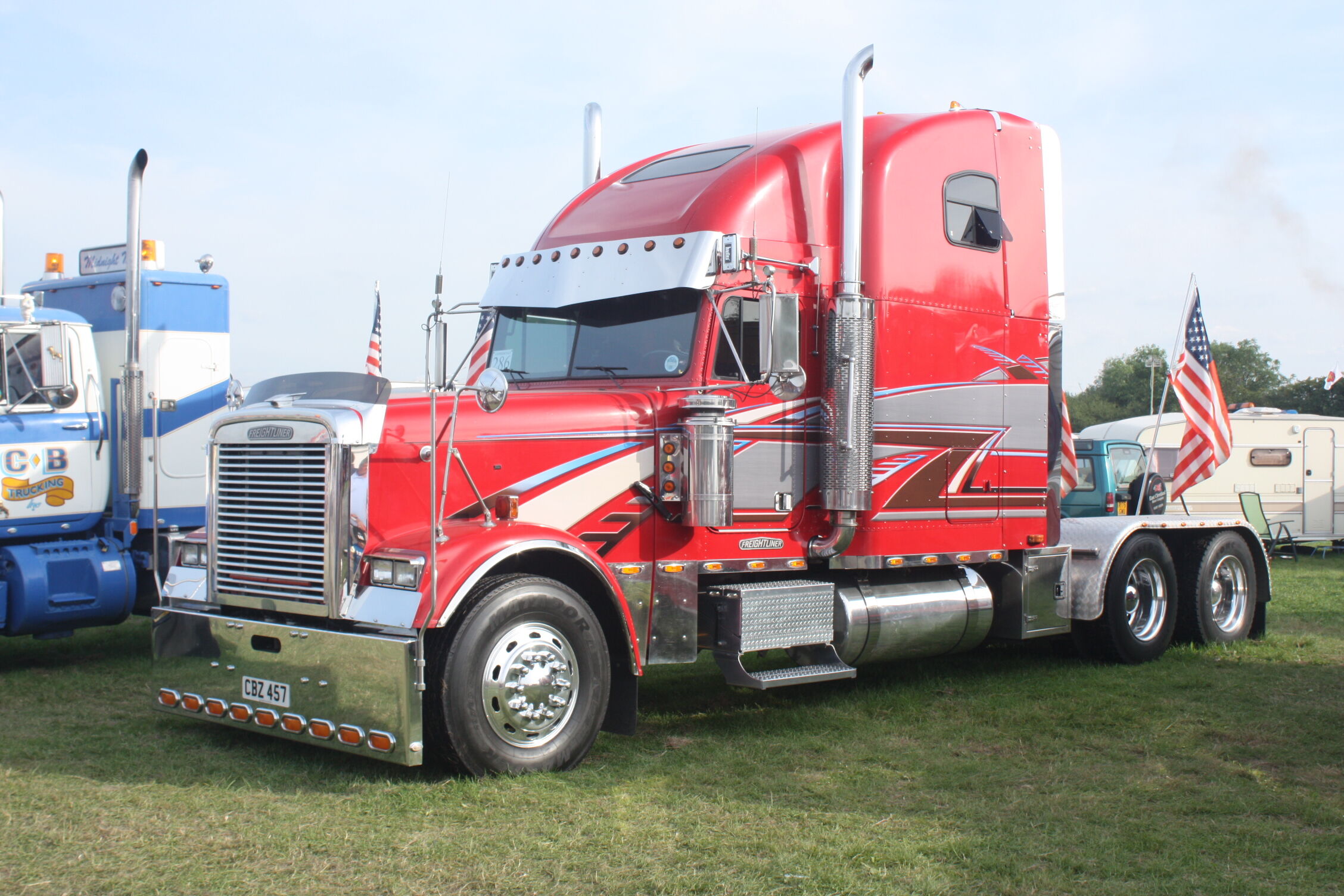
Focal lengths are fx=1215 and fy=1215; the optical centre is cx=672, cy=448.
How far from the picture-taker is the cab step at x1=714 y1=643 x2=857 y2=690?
6.95m

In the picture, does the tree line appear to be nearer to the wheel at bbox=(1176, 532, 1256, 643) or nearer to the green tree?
the green tree

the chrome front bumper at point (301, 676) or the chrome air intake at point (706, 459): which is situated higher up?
the chrome air intake at point (706, 459)

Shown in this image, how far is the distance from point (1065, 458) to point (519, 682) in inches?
199

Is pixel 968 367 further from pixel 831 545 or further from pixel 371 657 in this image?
pixel 371 657

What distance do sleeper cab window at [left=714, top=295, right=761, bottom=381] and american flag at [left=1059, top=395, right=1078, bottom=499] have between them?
10.2ft

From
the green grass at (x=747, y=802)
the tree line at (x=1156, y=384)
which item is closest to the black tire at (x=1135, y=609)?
the green grass at (x=747, y=802)

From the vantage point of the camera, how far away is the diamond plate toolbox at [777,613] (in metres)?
7.07

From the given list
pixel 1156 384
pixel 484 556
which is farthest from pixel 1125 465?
pixel 1156 384

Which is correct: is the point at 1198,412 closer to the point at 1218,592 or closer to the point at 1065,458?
the point at 1218,592

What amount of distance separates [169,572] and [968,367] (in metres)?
5.24

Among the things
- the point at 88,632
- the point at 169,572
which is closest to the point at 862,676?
the point at 169,572

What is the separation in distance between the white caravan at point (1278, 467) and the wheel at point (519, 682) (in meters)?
17.3

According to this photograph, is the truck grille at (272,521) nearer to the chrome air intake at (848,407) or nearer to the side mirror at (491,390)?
the side mirror at (491,390)

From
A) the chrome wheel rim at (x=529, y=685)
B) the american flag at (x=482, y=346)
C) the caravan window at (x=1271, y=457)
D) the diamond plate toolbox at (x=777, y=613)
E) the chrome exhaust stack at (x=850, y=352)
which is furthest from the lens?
the caravan window at (x=1271, y=457)
